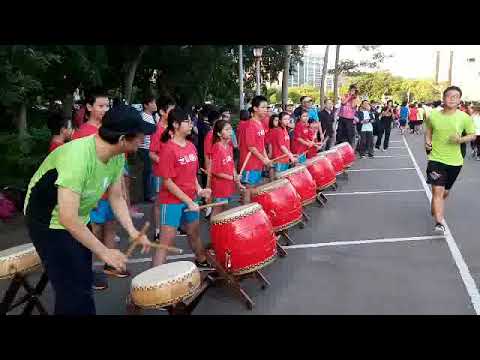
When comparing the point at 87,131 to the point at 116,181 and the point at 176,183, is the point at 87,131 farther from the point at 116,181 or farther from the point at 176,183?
the point at 116,181

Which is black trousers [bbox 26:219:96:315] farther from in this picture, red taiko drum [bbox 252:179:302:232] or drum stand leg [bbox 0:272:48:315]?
red taiko drum [bbox 252:179:302:232]

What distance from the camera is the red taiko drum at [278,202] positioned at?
5.24m

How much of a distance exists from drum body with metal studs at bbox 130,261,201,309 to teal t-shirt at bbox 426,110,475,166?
403cm

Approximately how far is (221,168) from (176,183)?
130 centimetres

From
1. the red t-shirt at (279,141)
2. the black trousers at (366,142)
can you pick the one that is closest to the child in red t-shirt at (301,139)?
the red t-shirt at (279,141)

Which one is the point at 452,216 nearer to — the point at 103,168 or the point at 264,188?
the point at 264,188

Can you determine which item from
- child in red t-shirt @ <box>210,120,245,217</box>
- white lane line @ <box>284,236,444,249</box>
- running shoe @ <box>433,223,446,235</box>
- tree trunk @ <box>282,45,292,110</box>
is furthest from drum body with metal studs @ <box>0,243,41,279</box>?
tree trunk @ <box>282,45,292,110</box>

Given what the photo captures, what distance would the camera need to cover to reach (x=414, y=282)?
464cm

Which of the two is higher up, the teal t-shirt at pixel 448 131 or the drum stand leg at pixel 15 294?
the teal t-shirt at pixel 448 131

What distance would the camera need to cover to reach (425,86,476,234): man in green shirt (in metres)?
6.12

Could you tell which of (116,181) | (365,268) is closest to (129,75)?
(365,268)

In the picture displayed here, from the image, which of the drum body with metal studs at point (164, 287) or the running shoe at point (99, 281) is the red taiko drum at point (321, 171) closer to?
the running shoe at point (99, 281)

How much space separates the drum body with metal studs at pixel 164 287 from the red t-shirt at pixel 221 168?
8.07 ft
